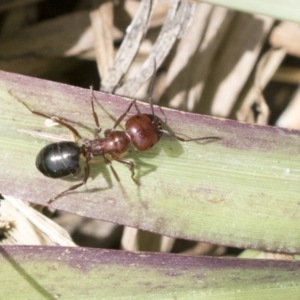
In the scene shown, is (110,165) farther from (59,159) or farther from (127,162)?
(59,159)

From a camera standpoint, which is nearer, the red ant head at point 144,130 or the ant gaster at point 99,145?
the ant gaster at point 99,145

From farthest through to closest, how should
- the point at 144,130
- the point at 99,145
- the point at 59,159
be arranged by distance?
the point at 99,145
the point at 144,130
the point at 59,159

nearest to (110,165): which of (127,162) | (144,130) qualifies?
(127,162)

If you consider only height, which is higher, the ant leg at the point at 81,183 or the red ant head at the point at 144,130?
the red ant head at the point at 144,130

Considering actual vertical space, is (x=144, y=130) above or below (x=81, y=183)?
A: above

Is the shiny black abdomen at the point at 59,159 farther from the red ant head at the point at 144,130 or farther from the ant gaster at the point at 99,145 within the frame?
the red ant head at the point at 144,130

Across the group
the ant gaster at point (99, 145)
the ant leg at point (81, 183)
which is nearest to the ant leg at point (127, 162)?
the ant gaster at point (99, 145)

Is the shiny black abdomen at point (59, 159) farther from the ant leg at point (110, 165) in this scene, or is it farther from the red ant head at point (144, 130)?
the red ant head at point (144, 130)

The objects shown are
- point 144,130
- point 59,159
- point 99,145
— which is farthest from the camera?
point 99,145
